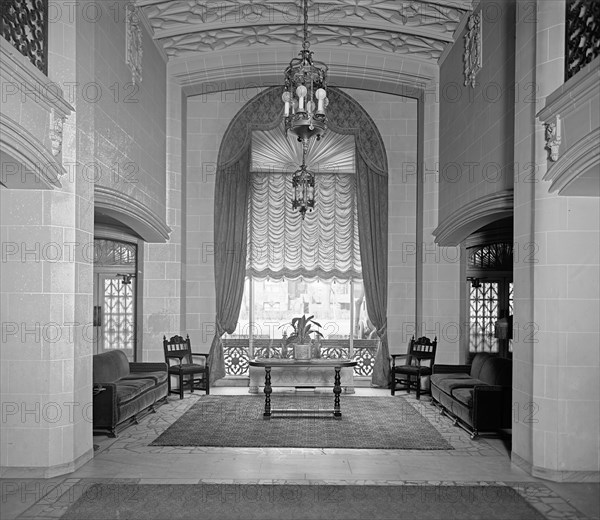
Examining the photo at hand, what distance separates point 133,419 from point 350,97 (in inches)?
261

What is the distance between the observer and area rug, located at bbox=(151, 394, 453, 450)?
686 centimetres

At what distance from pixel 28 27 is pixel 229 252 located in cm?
616

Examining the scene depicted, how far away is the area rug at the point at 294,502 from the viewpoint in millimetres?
4668

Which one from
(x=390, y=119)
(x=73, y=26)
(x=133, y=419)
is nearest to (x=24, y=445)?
(x=133, y=419)

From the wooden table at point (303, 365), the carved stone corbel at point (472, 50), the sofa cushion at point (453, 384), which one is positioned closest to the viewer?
the sofa cushion at point (453, 384)

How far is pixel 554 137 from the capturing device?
542 cm

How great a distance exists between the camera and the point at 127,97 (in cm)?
839

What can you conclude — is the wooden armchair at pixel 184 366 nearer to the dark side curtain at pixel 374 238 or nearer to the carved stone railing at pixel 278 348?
the carved stone railing at pixel 278 348

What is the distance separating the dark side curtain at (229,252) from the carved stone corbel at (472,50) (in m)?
4.03

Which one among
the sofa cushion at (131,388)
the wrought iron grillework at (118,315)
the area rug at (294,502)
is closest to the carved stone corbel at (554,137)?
the area rug at (294,502)

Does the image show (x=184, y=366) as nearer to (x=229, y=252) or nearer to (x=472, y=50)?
(x=229, y=252)

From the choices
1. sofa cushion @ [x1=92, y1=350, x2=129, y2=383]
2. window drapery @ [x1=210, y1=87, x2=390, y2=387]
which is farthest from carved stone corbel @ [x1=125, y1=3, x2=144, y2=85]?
sofa cushion @ [x1=92, y1=350, x2=129, y2=383]

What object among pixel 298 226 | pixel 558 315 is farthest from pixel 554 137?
pixel 298 226

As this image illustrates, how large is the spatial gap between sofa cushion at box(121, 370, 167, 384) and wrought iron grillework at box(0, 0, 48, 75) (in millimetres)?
4322
